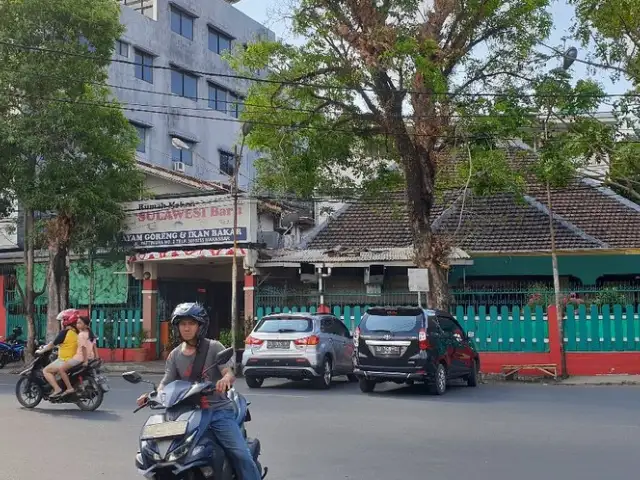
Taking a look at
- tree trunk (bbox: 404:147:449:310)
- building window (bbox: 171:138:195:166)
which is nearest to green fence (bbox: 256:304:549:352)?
tree trunk (bbox: 404:147:449:310)

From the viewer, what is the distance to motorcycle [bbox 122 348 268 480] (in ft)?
18.4

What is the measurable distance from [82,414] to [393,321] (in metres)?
6.11

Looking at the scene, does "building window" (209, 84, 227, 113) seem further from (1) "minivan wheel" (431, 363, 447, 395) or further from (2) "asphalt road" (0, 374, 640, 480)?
(1) "minivan wheel" (431, 363, 447, 395)

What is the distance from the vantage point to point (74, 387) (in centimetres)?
1268

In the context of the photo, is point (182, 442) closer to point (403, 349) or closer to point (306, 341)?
point (403, 349)

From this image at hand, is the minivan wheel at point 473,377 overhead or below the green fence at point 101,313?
below

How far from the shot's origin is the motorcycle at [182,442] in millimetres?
5613

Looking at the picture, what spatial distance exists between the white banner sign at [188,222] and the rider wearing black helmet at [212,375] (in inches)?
649

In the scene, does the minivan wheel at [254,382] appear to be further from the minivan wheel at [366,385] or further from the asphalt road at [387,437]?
the minivan wheel at [366,385]

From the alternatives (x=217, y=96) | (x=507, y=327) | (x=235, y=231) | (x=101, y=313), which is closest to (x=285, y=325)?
(x=235, y=231)

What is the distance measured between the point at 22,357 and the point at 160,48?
767 inches

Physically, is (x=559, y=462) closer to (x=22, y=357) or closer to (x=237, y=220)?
(x=237, y=220)

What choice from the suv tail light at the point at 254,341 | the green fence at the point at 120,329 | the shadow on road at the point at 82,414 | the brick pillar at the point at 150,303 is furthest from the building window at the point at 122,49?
the shadow on road at the point at 82,414

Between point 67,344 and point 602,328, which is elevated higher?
point 67,344
